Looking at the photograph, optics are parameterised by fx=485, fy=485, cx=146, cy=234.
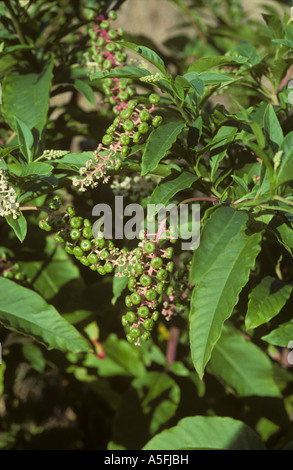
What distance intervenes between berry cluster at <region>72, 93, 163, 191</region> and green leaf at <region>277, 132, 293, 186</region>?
25cm

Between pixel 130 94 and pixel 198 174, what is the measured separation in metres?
0.23

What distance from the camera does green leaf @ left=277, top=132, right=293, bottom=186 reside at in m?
0.85

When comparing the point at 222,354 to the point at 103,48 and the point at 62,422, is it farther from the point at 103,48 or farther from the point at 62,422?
the point at 62,422

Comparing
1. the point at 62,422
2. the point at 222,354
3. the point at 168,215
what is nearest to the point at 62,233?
the point at 168,215

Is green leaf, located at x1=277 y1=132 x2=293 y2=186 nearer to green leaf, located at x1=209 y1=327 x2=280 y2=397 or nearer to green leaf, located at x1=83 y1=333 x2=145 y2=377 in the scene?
green leaf, located at x1=209 y1=327 x2=280 y2=397

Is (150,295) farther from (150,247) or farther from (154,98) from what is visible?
(154,98)

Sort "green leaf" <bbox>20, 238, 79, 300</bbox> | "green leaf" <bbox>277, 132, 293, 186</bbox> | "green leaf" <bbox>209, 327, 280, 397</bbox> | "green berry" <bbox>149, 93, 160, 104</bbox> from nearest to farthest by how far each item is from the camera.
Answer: "green leaf" <bbox>277, 132, 293, 186</bbox> < "green berry" <bbox>149, 93, 160, 104</bbox> < "green leaf" <bbox>20, 238, 79, 300</bbox> < "green leaf" <bbox>209, 327, 280, 397</bbox>

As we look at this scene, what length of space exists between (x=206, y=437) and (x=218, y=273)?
573mm

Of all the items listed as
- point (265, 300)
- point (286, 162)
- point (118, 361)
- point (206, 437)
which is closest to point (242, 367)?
point (206, 437)

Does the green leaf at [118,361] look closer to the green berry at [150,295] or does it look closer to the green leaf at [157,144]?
the green berry at [150,295]

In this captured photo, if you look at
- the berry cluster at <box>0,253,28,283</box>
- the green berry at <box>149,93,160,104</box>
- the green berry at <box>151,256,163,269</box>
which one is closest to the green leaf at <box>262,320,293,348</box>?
the green berry at <box>151,256,163,269</box>

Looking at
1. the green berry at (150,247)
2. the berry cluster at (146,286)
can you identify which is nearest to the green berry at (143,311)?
the berry cluster at (146,286)

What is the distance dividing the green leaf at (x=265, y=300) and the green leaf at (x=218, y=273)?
0.09m
